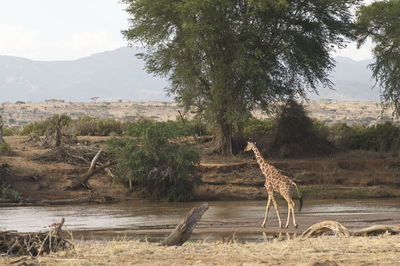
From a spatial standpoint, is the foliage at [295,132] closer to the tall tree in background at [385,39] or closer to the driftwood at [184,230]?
the tall tree in background at [385,39]

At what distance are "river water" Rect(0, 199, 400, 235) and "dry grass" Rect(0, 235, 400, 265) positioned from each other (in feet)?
29.0

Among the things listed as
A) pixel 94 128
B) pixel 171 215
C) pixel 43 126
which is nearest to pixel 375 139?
pixel 94 128

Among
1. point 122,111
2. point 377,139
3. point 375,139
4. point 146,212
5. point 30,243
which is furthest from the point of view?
point 122,111

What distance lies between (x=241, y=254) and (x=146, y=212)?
14.5 meters

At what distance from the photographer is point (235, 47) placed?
124ft

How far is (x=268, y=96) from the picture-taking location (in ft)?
128

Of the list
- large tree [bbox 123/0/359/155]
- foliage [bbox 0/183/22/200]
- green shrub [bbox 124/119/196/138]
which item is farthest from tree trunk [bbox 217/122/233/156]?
foliage [bbox 0/183/22/200]

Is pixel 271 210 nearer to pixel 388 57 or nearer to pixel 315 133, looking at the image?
pixel 315 133

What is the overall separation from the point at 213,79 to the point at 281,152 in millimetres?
4851

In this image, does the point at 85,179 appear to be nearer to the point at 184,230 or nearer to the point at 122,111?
the point at 184,230

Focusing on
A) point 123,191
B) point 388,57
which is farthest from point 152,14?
point 388,57

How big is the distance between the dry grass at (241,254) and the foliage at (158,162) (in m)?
16.4

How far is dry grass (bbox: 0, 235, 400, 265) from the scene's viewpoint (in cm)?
1284

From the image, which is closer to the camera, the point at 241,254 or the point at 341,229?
the point at 241,254
